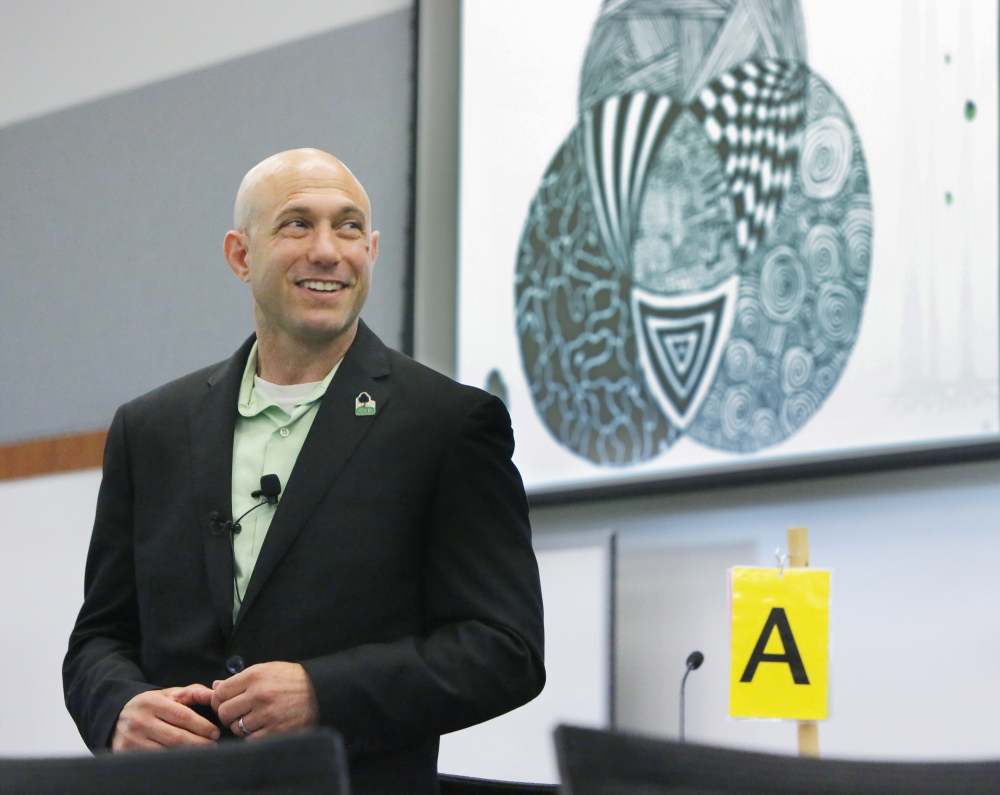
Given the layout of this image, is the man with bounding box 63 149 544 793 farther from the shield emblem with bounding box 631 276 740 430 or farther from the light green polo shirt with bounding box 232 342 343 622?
the shield emblem with bounding box 631 276 740 430

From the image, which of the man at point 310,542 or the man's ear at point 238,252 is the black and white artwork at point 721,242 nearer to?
the man at point 310,542

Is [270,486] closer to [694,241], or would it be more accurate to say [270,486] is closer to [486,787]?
[486,787]

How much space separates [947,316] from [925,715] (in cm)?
75

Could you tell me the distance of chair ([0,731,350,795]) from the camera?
3.17ft

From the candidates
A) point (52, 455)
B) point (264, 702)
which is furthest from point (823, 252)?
→ point (52, 455)

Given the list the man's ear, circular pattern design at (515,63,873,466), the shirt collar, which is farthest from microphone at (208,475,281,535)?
circular pattern design at (515,63,873,466)

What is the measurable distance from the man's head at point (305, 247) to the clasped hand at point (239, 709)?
55 centimetres

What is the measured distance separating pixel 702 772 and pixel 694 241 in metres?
2.02

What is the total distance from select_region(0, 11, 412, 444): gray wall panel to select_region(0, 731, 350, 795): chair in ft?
8.66

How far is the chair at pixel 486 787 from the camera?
1.69 m

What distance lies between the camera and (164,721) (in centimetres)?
176

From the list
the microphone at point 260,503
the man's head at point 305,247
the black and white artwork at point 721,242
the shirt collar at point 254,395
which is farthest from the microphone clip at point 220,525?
the black and white artwork at point 721,242

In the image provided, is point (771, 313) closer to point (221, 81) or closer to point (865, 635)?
point (865, 635)

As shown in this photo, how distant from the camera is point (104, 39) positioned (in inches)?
163
